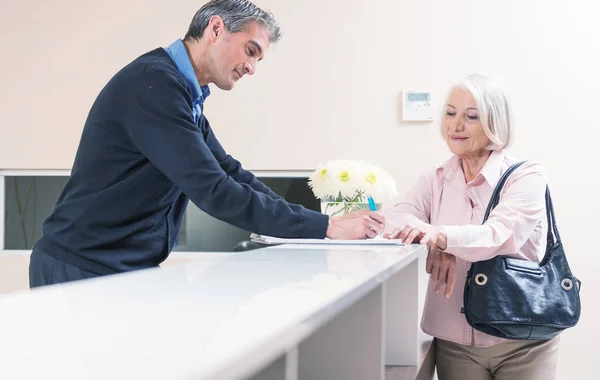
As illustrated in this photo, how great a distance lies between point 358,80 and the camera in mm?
3232

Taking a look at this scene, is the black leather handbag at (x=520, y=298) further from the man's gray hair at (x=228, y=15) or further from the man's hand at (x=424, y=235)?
the man's gray hair at (x=228, y=15)

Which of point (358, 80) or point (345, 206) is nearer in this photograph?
point (345, 206)

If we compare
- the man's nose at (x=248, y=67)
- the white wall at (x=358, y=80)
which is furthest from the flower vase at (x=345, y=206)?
the white wall at (x=358, y=80)

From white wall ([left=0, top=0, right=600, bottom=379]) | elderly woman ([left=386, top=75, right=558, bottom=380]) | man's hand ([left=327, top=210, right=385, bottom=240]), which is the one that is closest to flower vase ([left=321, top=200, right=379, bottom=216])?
elderly woman ([left=386, top=75, right=558, bottom=380])

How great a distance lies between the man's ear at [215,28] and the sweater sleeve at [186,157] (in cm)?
28

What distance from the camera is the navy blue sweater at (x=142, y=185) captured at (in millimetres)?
1519

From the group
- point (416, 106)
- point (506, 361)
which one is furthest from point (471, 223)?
Result: point (416, 106)

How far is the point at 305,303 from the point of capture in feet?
2.08

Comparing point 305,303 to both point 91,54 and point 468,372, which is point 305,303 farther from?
point 91,54

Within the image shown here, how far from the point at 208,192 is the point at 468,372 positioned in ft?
2.85

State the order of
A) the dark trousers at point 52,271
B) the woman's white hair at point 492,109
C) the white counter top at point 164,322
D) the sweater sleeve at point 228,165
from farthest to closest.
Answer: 1. the sweater sleeve at point 228,165
2. the woman's white hair at point 492,109
3. the dark trousers at point 52,271
4. the white counter top at point 164,322

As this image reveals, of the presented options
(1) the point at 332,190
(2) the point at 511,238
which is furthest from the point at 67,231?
(2) the point at 511,238

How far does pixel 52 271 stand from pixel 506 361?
1.19m

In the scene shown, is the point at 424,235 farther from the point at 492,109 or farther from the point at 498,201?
the point at 492,109
